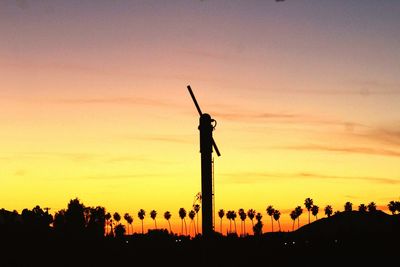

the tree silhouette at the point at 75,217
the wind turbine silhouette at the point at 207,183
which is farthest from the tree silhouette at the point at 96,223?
the wind turbine silhouette at the point at 207,183

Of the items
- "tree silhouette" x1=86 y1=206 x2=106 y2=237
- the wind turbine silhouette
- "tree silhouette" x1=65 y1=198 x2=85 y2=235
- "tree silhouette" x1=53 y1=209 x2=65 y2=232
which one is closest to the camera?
the wind turbine silhouette

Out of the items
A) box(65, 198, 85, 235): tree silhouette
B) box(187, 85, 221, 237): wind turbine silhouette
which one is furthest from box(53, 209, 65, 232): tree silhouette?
box(187, 85, 221, 237): wind turbine silhouette

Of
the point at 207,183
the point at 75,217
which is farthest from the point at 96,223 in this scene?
the point at 207,183

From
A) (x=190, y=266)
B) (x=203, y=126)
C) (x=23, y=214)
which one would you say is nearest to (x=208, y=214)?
(x=203, y=126)

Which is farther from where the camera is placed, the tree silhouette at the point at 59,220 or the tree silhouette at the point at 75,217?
the tree silhouette at the point at 59,220

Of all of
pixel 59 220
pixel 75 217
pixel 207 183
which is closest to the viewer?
pixel 207 183

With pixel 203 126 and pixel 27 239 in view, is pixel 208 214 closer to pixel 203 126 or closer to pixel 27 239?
pixel 203 126

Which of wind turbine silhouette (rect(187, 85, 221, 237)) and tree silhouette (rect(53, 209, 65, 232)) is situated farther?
tree silhouette (rect(53, 209, 65, 232))

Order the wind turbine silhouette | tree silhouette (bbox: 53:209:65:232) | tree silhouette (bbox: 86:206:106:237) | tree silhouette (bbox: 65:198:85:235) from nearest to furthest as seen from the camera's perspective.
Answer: the wind turbine silhouette → tree silhouette (bbox: 86:206:106:237) → tree silhouette (bbox: 65:198:85:235) → tree silhouette (bbox: 53:209:65:232)

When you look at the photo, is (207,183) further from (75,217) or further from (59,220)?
(59,220)

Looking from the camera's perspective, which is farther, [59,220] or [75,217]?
[59,220]

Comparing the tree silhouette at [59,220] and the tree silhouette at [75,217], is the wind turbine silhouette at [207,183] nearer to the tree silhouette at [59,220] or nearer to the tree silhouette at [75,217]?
the tree silhouette at [75,217]

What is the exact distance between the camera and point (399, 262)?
86688 millimetres

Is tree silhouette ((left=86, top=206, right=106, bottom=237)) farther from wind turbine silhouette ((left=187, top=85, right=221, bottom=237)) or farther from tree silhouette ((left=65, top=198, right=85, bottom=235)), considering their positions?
wind turbine silhouette ((left=187, top=85, right=221, bottom=237))
